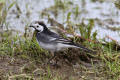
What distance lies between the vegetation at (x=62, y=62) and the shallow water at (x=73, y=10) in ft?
5.73

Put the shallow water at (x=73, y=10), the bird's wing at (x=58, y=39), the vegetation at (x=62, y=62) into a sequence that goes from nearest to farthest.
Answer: the vegetation at (x=62, y=62), the bird's wing at (x=58, y=39), the shallow water at (x=73, y=10)

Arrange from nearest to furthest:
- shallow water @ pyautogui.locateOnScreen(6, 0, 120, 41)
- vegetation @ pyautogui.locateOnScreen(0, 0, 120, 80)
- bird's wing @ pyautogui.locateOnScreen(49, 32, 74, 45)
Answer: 1. vegetation @ pyautogui.locateOnScreen(0, 0, 120, 80)
2. bird's wing @ pyautogui.locateOnScreen(49, 32, 74, 45)
3. shallow water @ pyautogui.locateOnScreen(6, 0, 120, 41)

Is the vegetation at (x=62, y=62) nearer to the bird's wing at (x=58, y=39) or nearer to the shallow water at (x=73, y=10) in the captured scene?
the bird's wing at (x=58, y=39)

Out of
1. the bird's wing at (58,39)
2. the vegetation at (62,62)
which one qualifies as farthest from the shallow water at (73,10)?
the bird's wing at (58,39)

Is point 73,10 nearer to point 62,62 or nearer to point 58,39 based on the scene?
point 62,62

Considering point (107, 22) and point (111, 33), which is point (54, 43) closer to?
point (111, 33)

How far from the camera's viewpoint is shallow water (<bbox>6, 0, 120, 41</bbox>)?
9.08 m

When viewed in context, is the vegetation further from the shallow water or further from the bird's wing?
the shallow water

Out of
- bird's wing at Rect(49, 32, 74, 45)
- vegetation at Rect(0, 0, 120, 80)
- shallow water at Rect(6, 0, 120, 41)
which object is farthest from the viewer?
shallow water at Rect(6, 0, 120, 41)

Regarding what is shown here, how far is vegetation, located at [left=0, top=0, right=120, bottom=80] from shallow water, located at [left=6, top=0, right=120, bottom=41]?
1.75m

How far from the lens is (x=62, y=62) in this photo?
6.28m

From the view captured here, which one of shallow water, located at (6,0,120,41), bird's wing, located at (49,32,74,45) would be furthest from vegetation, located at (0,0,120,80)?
shallow water, located at (6,0,120,41)

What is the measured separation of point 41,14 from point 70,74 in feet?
13.5

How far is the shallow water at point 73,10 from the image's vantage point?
29.8 ft
